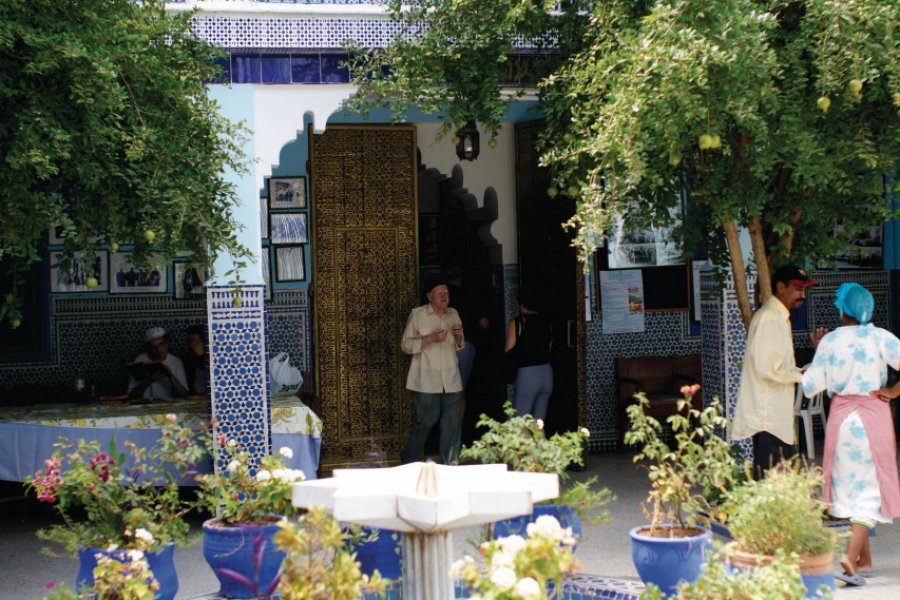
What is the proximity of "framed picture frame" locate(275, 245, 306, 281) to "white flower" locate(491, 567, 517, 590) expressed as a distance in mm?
6954

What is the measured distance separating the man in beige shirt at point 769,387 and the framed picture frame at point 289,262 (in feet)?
14.8

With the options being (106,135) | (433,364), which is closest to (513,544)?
(106,135)

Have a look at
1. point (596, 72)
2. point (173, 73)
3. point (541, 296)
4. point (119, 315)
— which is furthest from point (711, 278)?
point (119, 315)

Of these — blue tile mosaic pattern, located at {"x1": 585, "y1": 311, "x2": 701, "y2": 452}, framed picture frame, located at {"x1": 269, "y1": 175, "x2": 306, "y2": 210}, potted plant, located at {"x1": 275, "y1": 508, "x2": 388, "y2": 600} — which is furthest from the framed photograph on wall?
potted plant, located at {"x1": 275, "y1": 508, "x2": 388, "y2": 600}

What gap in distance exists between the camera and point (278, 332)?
1013cm

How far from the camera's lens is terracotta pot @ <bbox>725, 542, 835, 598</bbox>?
4.45m

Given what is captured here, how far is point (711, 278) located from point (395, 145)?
2991 millimetres

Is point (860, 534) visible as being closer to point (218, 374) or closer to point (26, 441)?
point (218, 374)

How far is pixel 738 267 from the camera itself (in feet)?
23.5

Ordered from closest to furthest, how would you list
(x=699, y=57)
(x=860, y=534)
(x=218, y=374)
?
(x=699, y=57), (x=860, y=534), (x=218, y=374)

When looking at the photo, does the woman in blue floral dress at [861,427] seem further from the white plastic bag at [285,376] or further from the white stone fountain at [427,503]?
the white plastic bag at [285,376]

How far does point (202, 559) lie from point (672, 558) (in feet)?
10.9

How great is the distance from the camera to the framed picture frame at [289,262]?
33.1ft

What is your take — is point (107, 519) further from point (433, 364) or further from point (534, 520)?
point (433, 364)
